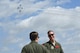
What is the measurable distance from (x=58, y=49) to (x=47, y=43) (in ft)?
1.79

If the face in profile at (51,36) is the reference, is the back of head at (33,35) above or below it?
below

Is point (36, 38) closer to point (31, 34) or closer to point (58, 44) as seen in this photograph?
point (31, 34)

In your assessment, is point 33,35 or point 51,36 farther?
point 51,36

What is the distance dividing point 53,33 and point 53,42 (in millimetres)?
441

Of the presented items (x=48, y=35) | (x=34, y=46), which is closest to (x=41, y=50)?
(x=34, y=46)

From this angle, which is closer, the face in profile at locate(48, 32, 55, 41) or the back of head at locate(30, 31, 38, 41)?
the back of head at locate(30, 31, 38, 41)

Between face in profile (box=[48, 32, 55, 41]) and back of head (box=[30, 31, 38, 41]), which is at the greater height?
face in profile (box=[48, 32, 55, 41])

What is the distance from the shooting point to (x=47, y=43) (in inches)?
638

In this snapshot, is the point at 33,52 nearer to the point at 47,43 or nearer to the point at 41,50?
the point at 41,50

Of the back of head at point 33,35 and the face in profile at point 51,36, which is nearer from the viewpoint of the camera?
the back of head at point 33,35

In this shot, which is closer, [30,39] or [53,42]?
[30,39]

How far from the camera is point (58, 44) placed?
632 inches

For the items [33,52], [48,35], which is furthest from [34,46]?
[48,35]

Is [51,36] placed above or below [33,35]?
above
